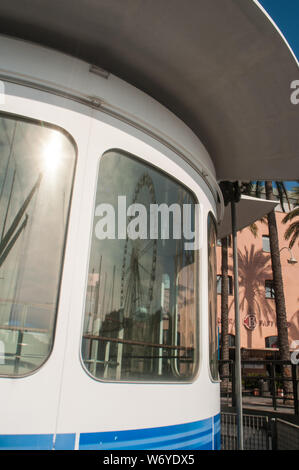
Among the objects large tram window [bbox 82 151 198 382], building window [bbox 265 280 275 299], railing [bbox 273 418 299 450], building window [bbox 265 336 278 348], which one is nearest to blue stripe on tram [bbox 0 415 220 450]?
large tram window [bbox 82 151 198 382]

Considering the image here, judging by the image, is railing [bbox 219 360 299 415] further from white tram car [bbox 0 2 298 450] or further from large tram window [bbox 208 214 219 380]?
white tram car [bbox 0 2 298 450]

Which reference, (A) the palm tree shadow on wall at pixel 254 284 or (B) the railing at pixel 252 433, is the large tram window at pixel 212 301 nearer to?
(B) the railing at pixel 252 433

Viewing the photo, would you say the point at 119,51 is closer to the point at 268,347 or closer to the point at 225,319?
the point at 225,319

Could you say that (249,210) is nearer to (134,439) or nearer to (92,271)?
(92,271)

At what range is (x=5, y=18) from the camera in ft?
7.88

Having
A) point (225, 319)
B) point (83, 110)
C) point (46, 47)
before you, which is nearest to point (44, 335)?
point (83, 110)

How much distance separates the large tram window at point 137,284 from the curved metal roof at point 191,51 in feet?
2.38

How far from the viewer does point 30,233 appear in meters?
2.08

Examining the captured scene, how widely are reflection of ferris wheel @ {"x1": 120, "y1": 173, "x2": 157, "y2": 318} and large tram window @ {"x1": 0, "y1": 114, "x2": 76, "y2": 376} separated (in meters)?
0.44

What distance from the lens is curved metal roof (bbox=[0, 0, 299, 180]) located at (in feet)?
7.48

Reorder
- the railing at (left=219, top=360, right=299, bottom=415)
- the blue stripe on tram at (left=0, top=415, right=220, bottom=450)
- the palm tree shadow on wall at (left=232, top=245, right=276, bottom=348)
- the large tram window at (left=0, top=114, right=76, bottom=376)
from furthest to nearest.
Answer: the palm tree shadow on wall at (left=232, top=245, right=276, bottom=348) < the railing at (left=219, top=360, right=299, bottom=415) < the large tram window at (left=0, top=114, right=76, bottom=376) < the blue stripe on tram at (left=0, top=415, right=220, bottom=450)

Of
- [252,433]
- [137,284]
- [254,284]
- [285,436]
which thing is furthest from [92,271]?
[254,284]

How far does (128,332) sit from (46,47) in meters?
1.87

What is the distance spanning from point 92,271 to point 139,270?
1.23 ft
